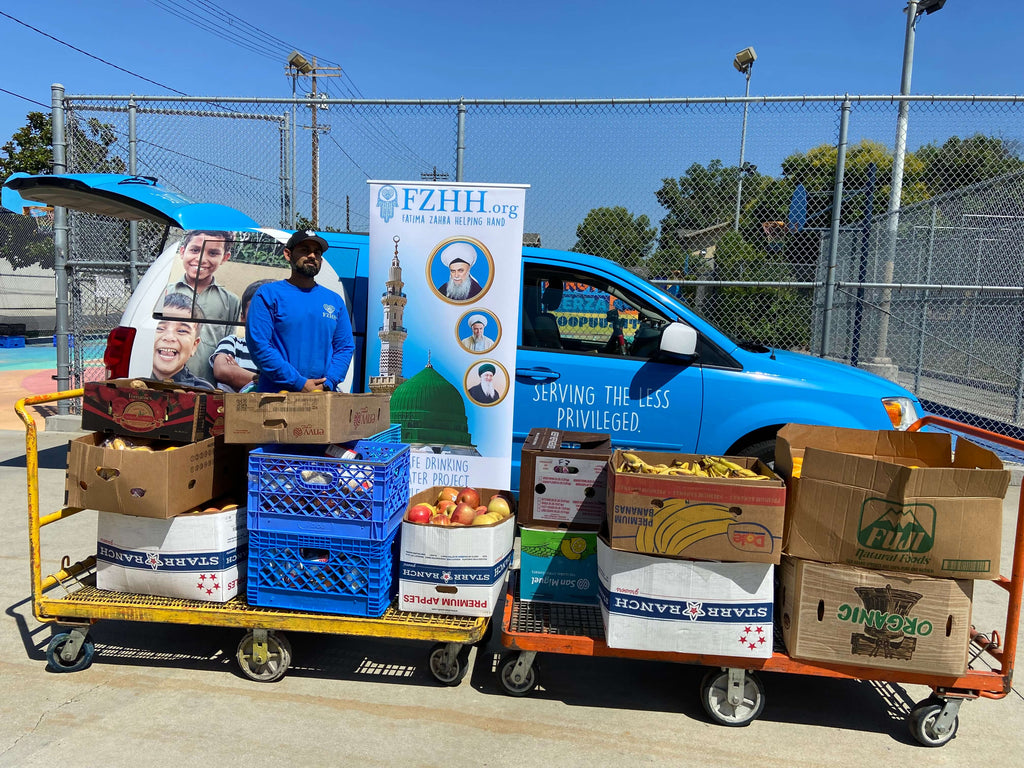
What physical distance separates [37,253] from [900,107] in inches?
886

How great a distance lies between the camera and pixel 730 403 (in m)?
4.80

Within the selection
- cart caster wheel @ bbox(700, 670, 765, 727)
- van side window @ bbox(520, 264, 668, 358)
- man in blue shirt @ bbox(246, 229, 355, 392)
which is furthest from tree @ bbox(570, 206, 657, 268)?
cart caster wheel @ bbox(700, 670, 765, 727)

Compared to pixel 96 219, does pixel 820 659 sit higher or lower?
lower

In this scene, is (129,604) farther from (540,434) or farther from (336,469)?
(540,434)

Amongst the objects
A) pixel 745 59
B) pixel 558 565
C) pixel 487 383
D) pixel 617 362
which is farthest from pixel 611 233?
pixel 745 59

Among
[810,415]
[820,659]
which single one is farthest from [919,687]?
[810,415]

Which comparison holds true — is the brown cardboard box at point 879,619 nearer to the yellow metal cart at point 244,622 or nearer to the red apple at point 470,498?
the yellow metal cart at point 244,622

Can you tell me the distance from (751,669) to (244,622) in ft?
7.60

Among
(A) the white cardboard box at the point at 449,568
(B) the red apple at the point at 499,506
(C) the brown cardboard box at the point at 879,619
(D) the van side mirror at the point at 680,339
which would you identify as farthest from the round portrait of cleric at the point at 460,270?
(C) the brown cardboard box at the point at 879,619

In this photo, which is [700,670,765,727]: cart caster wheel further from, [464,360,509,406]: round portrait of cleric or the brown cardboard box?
[464,360,509,406]: round portrait of cleric

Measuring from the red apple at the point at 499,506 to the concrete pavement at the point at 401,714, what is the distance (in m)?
0.72

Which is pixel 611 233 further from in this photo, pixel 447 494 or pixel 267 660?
pixel 267 660

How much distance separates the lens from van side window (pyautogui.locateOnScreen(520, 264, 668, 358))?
16.3 ft

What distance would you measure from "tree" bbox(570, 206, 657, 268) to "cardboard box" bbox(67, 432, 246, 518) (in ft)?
16.4
